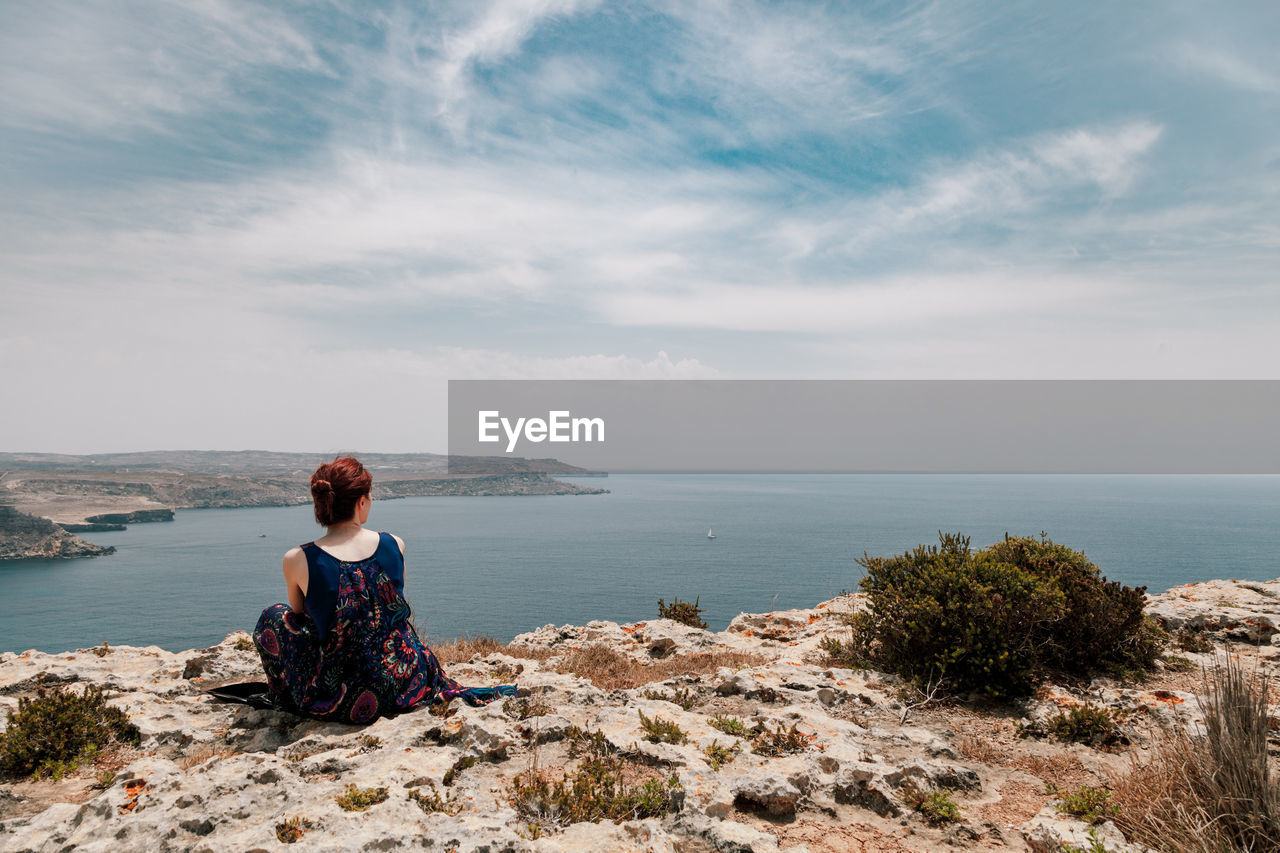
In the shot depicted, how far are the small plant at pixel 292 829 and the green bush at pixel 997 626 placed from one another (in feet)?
22.8

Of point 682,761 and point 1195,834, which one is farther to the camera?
point 682,761

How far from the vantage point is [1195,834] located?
4027 millimetres

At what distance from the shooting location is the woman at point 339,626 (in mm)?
5867

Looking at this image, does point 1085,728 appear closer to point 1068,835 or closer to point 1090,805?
point 1090,805

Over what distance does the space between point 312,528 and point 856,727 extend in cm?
16284

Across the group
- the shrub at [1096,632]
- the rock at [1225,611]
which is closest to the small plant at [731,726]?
the shrub at [1096,632]

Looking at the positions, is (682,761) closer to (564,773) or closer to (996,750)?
(564,773)

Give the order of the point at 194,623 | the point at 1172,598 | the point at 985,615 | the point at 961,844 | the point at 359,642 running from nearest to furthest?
the point at 961,844 → the point at 359,642 → the point at 985,615 → the point at 1172,598 → the point at 194,623

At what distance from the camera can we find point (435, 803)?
→ 4.44m

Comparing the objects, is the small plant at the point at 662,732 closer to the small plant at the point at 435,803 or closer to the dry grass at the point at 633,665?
the small plant at the point at 435,803

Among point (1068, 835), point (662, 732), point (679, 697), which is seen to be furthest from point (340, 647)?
point (1068, 835)

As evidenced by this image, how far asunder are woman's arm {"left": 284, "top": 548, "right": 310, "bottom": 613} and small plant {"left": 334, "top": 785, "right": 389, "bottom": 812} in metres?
1.95

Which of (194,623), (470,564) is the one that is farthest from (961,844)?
(470,564)

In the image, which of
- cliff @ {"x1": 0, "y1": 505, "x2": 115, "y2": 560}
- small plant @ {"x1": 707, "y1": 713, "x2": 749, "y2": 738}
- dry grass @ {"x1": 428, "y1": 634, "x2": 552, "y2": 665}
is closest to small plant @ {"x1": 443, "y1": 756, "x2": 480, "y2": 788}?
small plant @ {"x1": 707, "y1": 713, "x2": 749, "y2": 738}
